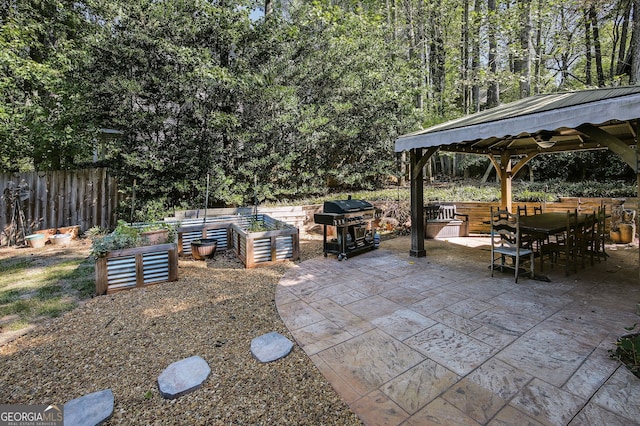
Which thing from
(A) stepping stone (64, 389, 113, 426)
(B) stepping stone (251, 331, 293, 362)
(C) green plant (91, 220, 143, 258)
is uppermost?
(C) green plant (91, 220, 143, 258)

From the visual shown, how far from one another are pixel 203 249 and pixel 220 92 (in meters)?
4.18

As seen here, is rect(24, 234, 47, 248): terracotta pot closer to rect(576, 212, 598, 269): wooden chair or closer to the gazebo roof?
the gazebo roof

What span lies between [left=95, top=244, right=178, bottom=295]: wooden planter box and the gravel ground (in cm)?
23

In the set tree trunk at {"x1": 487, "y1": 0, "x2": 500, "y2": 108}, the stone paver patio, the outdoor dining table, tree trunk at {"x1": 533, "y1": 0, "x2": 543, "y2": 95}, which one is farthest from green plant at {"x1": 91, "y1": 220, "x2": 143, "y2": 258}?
tree trunk at {"x1": 533, "y1": 0, "x2": 543, "y2": 95}

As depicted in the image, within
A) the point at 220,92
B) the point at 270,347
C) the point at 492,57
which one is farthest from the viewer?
the point at 492,57

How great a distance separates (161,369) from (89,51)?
7587mm

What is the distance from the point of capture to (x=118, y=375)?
2.24 m

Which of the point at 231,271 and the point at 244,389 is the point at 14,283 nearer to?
the point at 231,271

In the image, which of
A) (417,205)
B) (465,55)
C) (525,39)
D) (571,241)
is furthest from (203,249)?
(465,55)

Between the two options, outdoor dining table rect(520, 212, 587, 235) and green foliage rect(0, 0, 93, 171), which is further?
green foliage rect(0, 0, 93, 171)

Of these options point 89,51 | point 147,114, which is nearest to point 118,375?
point 147,114

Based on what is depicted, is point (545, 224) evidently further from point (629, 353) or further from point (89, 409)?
point (89, 409)

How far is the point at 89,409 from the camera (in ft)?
6.12

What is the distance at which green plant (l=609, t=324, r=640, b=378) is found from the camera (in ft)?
6.93
